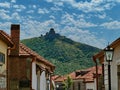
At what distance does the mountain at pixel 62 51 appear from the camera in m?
148

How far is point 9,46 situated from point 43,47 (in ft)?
478

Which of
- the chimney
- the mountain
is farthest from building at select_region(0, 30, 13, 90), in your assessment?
the mountain

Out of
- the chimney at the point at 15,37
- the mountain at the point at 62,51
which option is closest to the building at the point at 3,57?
the chimney at the point at 15,37

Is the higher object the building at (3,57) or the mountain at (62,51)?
the mountain at (62,51)

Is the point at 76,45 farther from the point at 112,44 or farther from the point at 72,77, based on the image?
the point at 112,44

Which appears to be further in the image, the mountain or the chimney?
the mountain

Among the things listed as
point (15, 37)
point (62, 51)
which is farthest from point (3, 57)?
point (62, 51)

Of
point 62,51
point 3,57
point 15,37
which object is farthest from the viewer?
point 62,51

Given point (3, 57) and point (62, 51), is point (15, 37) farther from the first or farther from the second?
point (62, 51)

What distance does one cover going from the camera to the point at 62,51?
550 ft

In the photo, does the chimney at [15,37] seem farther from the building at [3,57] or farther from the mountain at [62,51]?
the mountain at [62,51]

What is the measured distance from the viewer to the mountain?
148 m

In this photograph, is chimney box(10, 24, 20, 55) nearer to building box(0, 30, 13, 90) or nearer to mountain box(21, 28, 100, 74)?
building box(0, 30, 13, 90)

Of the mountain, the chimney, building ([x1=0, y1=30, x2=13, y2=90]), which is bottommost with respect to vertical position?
building ([x1=0, y1=30, x2=13, y2=90])
